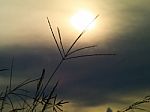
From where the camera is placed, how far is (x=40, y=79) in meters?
12.2

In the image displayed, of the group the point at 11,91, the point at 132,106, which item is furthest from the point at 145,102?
the point at 11,91

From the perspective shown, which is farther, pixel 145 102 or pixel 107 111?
pixel 107 111

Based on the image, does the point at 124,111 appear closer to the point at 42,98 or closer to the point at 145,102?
the point at 145,102

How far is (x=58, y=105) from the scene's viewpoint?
12562 millimetres

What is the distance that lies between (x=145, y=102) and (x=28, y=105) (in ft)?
6.26

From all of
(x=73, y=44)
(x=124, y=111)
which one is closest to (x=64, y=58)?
(x=73, y=44)

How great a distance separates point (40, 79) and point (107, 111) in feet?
6.85

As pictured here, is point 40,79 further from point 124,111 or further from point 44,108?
point 124,111

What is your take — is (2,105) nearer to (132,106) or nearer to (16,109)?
(16,109)

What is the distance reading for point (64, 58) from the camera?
12547 millimetres

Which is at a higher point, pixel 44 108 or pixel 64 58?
pixel 64 58

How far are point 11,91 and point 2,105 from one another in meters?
0.31

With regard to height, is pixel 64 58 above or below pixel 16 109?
above

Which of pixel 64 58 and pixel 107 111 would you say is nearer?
pixel 64 58
